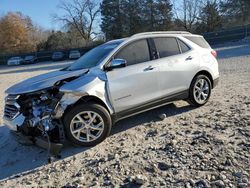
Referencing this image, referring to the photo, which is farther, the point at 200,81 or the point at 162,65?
the point at 200,81

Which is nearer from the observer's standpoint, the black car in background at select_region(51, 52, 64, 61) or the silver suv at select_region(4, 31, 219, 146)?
the silver suv at select_region(4, 31, 219, 146)

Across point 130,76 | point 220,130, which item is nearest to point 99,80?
point 130,76

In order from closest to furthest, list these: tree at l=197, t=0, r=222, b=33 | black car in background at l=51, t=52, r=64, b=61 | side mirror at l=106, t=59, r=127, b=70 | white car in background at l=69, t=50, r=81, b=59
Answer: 1. side mirror at l=106, t=59, r=127, b=70
2. white car in background at l=69, t=50, r=81, b=59
3. black car in background at l=51, t=52, r=64, b=61
4. tree at l=197, t=0, r=222, b=33

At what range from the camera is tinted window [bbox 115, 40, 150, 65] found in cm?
628

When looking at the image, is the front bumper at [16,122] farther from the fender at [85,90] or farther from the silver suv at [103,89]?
the fender at [85,90]

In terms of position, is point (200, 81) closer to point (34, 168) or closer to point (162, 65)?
point (162, 65)

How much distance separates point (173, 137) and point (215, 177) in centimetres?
154

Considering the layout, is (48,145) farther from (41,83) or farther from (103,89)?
(103,89)

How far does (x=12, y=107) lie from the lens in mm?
5855

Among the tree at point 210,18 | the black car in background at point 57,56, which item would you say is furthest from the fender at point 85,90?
the tree at point 210,18

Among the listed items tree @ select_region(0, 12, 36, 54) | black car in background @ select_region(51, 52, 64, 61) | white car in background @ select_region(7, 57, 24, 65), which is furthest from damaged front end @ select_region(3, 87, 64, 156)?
tree @ select_region(0, 12, 36, 54)

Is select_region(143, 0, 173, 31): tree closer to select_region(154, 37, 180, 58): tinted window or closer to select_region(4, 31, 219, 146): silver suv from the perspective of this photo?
select_region(154, 37, 180, 58): tinted window

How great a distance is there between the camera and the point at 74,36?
221ft

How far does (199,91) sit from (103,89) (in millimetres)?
2541
